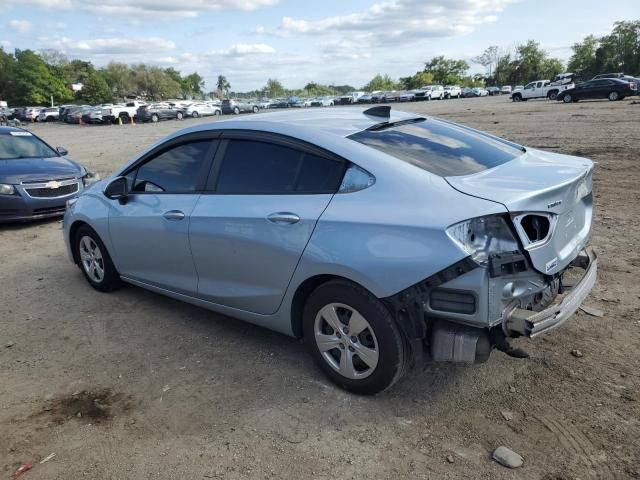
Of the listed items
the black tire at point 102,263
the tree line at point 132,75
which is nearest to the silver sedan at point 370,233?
the black tire at point 102,263

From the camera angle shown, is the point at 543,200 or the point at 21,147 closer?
the point at 543,200

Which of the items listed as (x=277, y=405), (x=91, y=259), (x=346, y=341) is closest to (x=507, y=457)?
(x=346, y=341)

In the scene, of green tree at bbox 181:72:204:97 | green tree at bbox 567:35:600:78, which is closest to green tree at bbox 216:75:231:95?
green tree at bbox 181:72:204:97

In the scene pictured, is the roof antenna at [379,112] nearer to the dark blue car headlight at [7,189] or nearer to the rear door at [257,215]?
the rear door at [257,215]

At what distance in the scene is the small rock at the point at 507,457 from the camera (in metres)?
2.59

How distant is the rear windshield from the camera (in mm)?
3178

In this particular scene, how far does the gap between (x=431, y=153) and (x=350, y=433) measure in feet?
5.85

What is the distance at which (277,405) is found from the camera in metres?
3.21

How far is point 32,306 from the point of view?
504cm

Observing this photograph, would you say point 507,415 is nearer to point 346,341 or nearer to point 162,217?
point 346,341

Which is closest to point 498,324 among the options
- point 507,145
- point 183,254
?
point 507,145

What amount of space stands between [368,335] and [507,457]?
96 cm

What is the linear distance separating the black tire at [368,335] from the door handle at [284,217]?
1.47 ft

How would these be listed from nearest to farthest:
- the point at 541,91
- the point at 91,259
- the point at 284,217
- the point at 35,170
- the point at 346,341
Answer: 1. the point at 346,341
2. the point at 284,217
3. the point at 91,259
4. the point at 35,170
5. the point at 541,91
